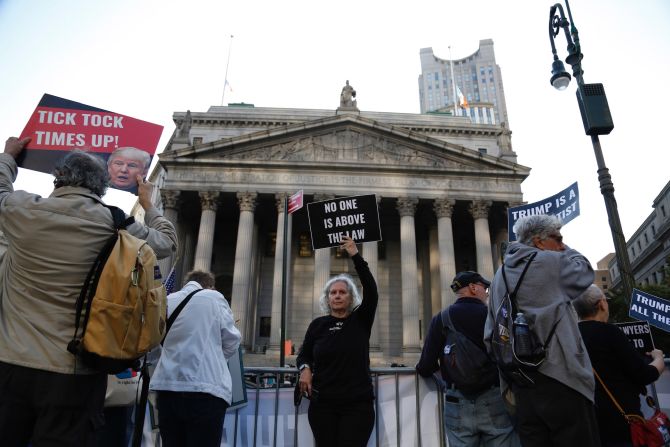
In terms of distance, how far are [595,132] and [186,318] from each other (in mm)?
8768

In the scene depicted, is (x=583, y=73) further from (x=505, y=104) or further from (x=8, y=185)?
(x=505, y=104)

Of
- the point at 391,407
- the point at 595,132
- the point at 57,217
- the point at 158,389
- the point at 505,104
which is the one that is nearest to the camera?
the point at 57,217

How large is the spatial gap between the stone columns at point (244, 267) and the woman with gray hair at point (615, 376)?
77.1 ft

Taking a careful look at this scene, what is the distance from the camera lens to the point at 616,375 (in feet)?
13.7

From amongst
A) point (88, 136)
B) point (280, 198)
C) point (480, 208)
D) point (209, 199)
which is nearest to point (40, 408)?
point (88, 136)

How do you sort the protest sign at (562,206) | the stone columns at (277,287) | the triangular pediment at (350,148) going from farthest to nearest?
the triangular pediment at (350,148) < the stone columns at (277,287) < the protest sign at (562,206)

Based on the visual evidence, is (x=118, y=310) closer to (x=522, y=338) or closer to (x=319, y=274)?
(x=522, y=338)

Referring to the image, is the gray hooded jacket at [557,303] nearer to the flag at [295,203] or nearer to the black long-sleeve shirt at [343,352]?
the black long-sleeve shirt at [343,352]

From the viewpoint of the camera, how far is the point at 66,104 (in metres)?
6.15

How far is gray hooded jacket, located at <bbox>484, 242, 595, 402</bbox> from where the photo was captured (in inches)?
136

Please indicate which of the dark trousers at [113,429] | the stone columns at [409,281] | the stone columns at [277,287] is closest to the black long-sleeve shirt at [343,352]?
the dark trousers at [113,429]

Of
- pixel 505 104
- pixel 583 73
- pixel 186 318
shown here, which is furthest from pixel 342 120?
pixel 505 104

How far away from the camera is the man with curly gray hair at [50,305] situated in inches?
106

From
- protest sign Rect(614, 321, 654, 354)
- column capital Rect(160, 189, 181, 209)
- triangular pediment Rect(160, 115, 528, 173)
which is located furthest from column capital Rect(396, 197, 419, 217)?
protest sign Rect(614, 321, 654, 354)
